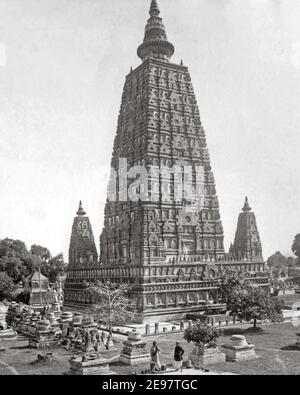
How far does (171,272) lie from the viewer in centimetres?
5678

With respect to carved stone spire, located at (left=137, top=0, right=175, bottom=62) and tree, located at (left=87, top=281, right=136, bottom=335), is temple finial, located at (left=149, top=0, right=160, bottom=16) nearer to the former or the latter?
carved stone spire, located at (left=137, top=0, right=175, bottom=62)

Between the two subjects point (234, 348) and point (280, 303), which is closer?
point (234, 348)

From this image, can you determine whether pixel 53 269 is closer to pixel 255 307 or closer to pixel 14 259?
pixel 14 259

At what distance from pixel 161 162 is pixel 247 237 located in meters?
17.7

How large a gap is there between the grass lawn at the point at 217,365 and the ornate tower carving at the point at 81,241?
3651cm

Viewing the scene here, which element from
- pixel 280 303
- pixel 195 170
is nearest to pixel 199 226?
pixel 195 170

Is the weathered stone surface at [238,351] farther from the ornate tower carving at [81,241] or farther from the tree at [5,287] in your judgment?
the ornate tower carving at [81,241]

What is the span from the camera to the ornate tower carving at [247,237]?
6925cm

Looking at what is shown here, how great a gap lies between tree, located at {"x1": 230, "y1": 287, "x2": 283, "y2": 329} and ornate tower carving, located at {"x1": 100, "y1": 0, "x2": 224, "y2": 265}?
16737 millimetres

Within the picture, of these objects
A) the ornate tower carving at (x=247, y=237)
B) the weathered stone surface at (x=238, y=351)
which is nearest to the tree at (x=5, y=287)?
the ornate tower carving at (x=247, y=237)

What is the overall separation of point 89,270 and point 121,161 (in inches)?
684

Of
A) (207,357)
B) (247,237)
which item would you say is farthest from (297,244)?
(207,357)

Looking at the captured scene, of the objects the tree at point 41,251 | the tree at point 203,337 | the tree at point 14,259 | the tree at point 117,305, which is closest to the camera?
the tree at point 203,337
